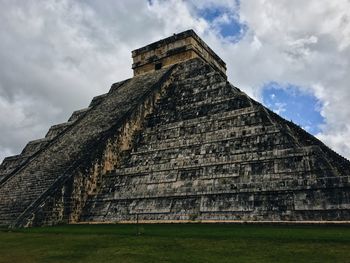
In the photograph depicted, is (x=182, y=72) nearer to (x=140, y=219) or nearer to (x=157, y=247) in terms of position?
(x=140, y=219)

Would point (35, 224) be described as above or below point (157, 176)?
below

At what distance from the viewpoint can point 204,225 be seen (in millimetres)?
8773

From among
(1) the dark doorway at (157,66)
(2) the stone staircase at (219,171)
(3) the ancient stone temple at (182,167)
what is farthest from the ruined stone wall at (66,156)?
(1) the dark doorway at (157,66)

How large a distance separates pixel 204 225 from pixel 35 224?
5.14 metres

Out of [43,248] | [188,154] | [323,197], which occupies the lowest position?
[43,248]

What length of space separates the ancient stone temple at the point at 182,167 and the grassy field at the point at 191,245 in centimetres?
96

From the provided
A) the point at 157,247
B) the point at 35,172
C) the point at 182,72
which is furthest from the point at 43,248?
the point at 182,72

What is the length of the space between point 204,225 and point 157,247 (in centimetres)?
286

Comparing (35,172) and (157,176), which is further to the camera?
(35,172)

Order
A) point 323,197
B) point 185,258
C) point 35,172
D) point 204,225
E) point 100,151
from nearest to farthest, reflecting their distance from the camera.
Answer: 1. point 185,258
2. point 323,197
3. point 204,225
4. point 100,151
5. point 35,172

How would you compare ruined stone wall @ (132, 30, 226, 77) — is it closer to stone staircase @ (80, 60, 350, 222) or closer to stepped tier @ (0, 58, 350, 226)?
stepped tier @ (0, 58, 350, 226)

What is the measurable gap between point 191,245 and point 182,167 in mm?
4870

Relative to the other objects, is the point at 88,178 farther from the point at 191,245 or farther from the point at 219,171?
the point at 191,245

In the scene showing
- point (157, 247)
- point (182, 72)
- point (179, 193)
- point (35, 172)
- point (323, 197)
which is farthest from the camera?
point (182, 72)
